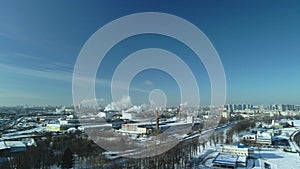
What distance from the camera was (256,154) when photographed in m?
5.73

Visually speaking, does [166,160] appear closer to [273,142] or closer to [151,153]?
[151,153]

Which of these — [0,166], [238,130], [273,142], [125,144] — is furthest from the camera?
[238,130]

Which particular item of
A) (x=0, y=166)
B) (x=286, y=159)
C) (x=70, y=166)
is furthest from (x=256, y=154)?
(x=0, y=166)

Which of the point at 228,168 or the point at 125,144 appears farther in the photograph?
the point at 125,144

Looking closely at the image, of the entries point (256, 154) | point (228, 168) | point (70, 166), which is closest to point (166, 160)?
point (228, 168)

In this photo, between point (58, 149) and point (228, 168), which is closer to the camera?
point (228, 168)

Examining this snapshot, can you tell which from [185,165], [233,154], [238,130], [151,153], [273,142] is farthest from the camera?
[238,130]

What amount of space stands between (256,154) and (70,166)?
4746mm

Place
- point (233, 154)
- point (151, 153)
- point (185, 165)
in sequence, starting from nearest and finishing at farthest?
point (185, 165) → point (151, 153) → point (233, 154)

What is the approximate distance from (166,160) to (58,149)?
9.60 ft

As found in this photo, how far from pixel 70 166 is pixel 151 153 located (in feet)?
5.98

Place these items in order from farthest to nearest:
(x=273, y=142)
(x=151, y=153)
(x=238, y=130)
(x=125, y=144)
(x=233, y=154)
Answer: (x=238, y=130), (x=273, y=142), (x=125, y=144), (x=233, y=154), (x=151, y=153)

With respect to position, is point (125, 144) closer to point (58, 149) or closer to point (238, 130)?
point (58, 149)

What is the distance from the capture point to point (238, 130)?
34.2 ft
